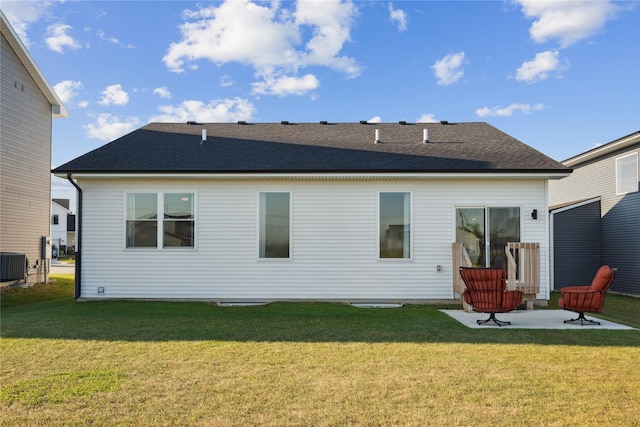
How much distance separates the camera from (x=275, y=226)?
10.4m

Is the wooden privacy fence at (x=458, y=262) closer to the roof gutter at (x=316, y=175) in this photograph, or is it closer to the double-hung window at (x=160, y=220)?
the roof gutter at (x=316, y=175)

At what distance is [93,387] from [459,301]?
791 cm

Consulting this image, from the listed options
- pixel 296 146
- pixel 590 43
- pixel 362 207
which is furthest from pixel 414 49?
pixel 362 207

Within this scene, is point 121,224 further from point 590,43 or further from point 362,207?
point 590,43

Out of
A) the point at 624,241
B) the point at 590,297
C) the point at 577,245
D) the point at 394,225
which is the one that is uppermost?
the point at 394,225

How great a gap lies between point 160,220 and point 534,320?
27.0ft

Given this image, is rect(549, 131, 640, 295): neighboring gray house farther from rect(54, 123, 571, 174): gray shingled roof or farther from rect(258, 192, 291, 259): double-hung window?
rect(258, 192, 291, 259): double-hung window

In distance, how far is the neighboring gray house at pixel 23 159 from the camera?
11.9 m

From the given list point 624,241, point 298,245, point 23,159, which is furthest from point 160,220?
point 624,241

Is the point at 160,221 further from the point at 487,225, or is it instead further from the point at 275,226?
the point at 487,225

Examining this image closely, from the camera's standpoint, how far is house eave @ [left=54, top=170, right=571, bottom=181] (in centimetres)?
988

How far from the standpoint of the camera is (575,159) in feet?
51.2

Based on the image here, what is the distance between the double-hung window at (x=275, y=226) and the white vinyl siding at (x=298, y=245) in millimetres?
151

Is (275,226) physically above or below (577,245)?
above
